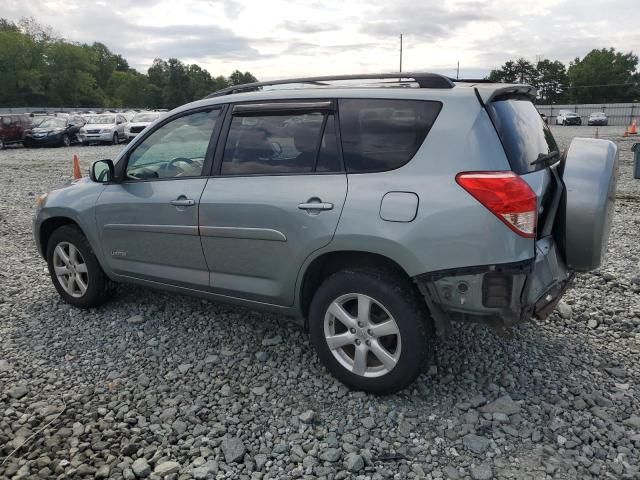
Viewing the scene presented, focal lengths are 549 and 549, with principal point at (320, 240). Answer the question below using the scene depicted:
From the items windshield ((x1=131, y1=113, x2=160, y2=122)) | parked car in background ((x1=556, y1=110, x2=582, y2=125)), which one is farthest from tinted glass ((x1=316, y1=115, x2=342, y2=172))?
parked car in background ((x1=556, y1=110, x2=582, y2=125))

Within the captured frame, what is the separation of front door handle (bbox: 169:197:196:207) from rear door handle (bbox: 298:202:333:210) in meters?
0.91

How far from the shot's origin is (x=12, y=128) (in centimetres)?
2448

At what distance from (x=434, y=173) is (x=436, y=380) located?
1390 millimetres

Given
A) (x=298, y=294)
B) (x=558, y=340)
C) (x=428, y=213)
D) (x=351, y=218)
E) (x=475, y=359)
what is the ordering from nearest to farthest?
(x=428, y=213) < (x=351, y=218) < (x=298, y=294) < (x=475, y=359) < (x=558, y=340)

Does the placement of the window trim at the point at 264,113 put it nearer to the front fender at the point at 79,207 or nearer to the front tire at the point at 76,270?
the front fender at the point at 79,207

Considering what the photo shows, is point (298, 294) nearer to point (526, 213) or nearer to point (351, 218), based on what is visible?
point (351, 218)

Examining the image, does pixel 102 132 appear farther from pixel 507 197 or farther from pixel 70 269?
pixel 507 197

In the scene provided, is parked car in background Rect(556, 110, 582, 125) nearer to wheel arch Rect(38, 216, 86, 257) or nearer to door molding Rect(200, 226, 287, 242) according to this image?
wheel arch Rect(38, 216, 86, 257)

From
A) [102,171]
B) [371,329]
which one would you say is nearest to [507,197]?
[371,329]

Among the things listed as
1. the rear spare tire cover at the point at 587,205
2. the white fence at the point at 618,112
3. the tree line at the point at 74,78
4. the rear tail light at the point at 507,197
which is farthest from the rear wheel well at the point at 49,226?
the tree line at the point at 74,78

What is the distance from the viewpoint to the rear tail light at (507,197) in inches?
110

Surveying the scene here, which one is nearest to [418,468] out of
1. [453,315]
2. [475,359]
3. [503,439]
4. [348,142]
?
[503,439]

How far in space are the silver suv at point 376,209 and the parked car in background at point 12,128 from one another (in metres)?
24.1

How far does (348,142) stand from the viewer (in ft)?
10.8
